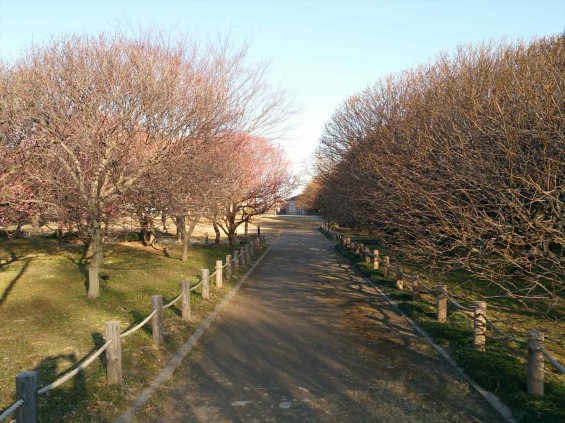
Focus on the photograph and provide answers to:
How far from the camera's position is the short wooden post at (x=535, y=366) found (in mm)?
5969

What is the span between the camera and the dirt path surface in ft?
18.7

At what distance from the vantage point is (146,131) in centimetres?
1088

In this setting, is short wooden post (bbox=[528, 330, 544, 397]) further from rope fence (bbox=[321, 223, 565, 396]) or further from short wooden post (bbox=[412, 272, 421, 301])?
short wooden post (bbox=[412, 272, 421, 301])

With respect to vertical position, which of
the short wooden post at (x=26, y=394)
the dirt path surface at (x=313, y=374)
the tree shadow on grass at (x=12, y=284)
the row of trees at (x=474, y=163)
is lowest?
the dirt path surface at (x=313, y=374)

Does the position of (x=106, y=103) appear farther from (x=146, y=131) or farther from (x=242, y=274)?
(x=242, y=274)

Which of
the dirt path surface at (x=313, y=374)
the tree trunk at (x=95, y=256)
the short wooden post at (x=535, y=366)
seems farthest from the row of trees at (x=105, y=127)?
the short wooden post at (x=535, y=366)

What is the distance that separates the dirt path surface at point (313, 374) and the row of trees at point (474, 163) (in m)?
1.86

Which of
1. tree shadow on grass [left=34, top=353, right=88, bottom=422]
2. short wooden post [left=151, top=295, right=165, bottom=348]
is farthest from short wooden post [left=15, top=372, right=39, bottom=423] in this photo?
short wooden post [left=151, top=295, right=165, bottom=348]

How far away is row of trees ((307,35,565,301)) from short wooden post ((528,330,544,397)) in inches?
46.6

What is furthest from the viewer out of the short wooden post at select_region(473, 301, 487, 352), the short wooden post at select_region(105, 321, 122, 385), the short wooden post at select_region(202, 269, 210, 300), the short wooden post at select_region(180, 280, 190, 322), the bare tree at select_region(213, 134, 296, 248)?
the bare tree at select_region(213, 134, 296, 248)

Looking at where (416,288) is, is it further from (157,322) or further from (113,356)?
(113,356)

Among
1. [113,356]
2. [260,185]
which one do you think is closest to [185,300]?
[113,356]

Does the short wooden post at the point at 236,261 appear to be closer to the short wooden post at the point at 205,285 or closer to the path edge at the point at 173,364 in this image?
the path edge at the point at 173,364

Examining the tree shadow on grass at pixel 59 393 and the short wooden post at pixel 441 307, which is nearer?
the tree shadow on grass at pixel 59 393
